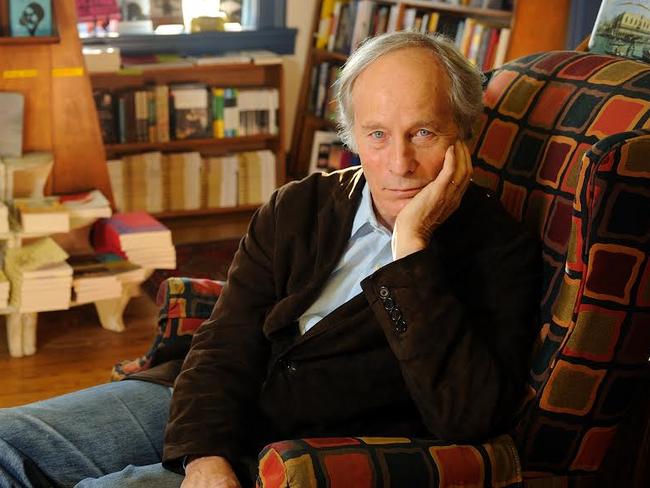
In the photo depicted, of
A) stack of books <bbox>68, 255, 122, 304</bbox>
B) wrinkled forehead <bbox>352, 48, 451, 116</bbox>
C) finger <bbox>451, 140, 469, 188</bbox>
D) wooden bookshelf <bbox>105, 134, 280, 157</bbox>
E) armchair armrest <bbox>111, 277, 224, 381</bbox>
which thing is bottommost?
stack of books <bbox>68, 255, 122, 304</bbox>

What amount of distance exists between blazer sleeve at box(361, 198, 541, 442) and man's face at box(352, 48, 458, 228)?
0.13 metres

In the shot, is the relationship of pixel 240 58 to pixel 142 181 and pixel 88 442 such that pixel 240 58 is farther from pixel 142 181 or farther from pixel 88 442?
pixel 88 442

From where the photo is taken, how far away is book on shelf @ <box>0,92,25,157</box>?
10.5 feet

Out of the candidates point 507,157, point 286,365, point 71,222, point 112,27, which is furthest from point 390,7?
point 286,365

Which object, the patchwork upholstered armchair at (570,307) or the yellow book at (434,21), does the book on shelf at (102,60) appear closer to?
the yellow book at (434,21)

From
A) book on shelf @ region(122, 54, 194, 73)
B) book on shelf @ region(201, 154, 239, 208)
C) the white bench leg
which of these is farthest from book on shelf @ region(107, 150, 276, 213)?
the white bench leg

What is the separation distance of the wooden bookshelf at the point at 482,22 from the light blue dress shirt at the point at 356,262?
84.1 inches

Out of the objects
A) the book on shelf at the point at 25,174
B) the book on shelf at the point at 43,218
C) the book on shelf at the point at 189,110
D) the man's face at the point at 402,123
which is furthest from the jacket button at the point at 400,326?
the book on shelf at the point at 189,110

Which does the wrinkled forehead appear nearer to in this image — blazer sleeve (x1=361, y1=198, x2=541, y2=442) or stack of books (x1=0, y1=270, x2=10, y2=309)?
blazer sleeve (x1=361, y1=198, x2=541, y2=442)

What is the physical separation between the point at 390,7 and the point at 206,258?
4.77 ft

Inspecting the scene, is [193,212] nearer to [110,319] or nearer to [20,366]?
[110,319]

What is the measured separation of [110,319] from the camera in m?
3.41

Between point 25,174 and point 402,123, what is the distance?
2011 millimetres

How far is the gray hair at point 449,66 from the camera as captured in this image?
1.60 meters
